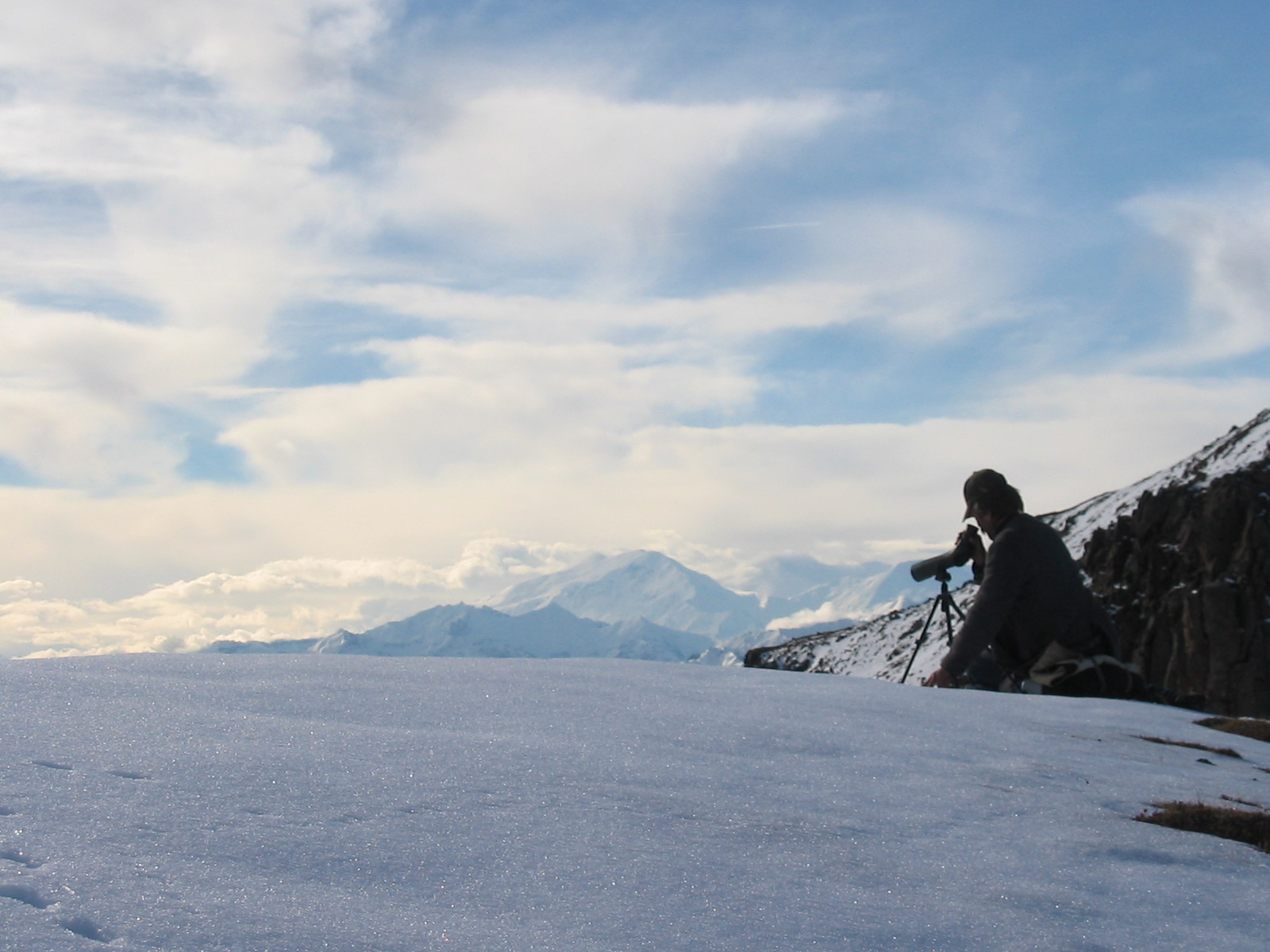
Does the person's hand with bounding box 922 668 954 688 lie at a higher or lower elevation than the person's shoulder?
lower

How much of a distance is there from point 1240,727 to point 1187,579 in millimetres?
30644

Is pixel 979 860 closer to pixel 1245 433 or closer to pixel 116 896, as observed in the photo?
pixel 116 896

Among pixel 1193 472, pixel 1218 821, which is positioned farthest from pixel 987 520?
pixel 1193 472

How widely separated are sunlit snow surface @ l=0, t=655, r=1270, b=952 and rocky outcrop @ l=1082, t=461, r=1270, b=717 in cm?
3010

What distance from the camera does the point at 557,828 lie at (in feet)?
11.4

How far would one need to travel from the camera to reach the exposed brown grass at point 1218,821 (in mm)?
4387

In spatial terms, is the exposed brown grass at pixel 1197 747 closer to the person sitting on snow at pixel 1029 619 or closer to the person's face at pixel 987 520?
the person sitting on snow at pixel 1029 619

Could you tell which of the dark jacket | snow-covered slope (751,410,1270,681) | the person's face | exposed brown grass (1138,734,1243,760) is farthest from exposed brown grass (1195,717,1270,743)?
snow-covered slope (751,410,1270,681)

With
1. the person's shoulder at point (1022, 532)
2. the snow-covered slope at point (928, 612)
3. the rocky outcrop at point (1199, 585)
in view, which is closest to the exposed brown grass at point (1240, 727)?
the person's shoulder at point (1022, 532)

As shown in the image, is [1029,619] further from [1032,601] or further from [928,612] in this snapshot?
[928,612]

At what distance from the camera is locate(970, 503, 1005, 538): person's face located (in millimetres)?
9359

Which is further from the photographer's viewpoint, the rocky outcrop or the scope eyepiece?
the rocky outcrop

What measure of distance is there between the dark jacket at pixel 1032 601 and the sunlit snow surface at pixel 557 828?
3.24m

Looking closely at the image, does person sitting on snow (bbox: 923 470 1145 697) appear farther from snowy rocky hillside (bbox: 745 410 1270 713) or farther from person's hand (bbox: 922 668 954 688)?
snowy rocky hillside (bbox: 745 410 1270 713)
